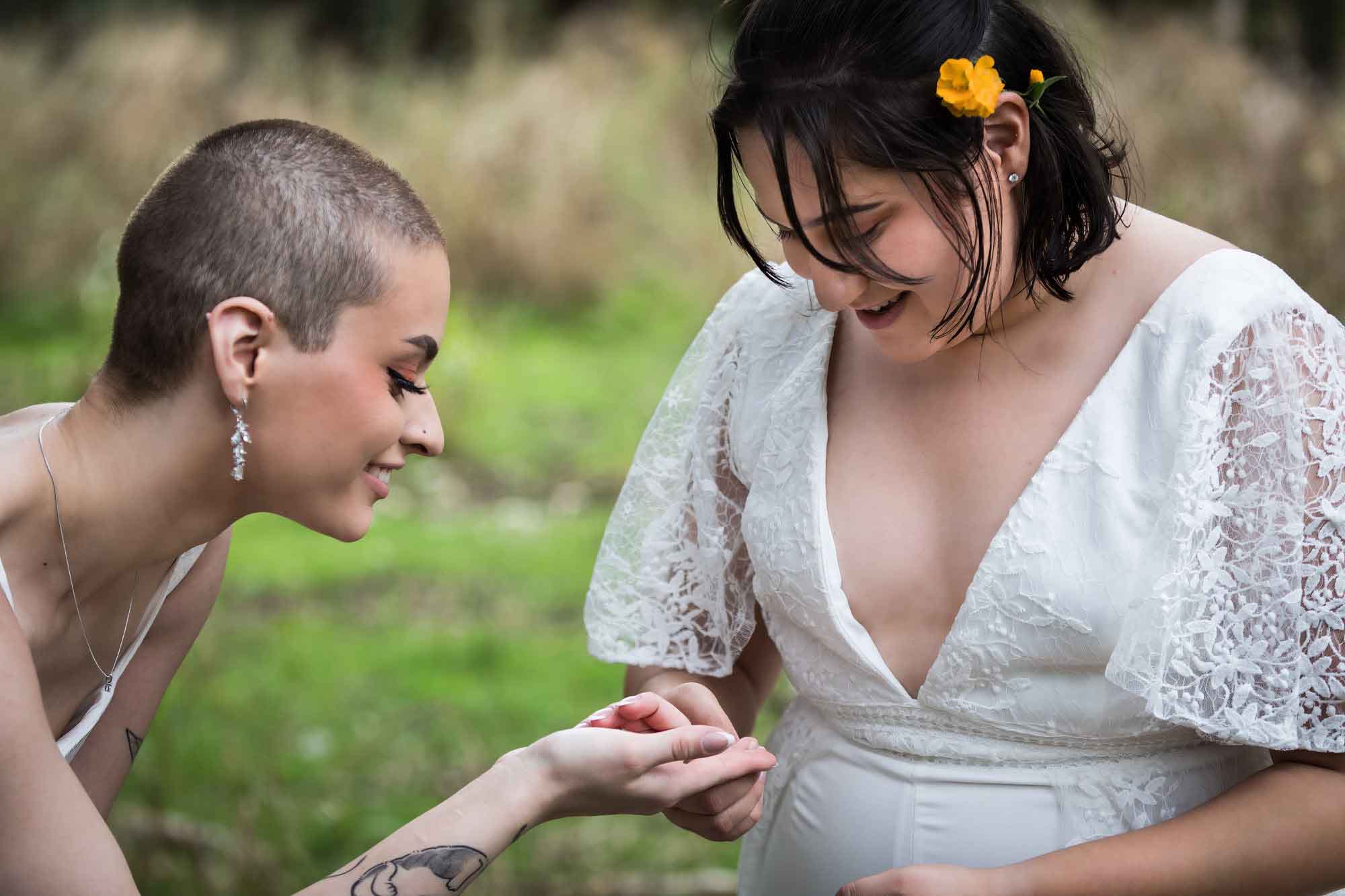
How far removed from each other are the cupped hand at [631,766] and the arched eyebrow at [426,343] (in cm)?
62

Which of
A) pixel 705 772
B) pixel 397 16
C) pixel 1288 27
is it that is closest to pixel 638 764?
pixel 705 772

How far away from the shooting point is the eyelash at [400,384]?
211 centimetres

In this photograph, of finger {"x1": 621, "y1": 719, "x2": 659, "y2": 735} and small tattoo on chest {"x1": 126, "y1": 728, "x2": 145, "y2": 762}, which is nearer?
finger {"x1": 621, "y1": 719, "x2": 659, "y2": 735}

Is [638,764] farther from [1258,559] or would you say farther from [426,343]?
[1258,559]

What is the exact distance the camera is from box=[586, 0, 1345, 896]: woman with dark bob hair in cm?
196

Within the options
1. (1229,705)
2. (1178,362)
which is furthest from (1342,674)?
(1178,362)

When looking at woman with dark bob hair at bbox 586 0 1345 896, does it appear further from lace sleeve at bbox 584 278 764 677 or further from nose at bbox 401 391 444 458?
nose at bbox 401 391 444 458

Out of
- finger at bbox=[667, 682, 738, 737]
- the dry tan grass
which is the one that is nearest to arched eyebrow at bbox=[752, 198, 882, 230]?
finger at bbox=[667, 682, 738, 737]

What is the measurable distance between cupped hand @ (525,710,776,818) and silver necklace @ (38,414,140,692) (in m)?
0.71

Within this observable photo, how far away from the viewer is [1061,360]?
7.14ft

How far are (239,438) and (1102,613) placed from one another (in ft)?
4.25

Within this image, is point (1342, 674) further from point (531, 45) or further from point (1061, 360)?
point (531, 45)

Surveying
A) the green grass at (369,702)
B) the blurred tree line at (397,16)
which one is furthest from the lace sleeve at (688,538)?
the blurred tree line at (397,16)

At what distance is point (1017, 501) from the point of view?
2.09 meters
